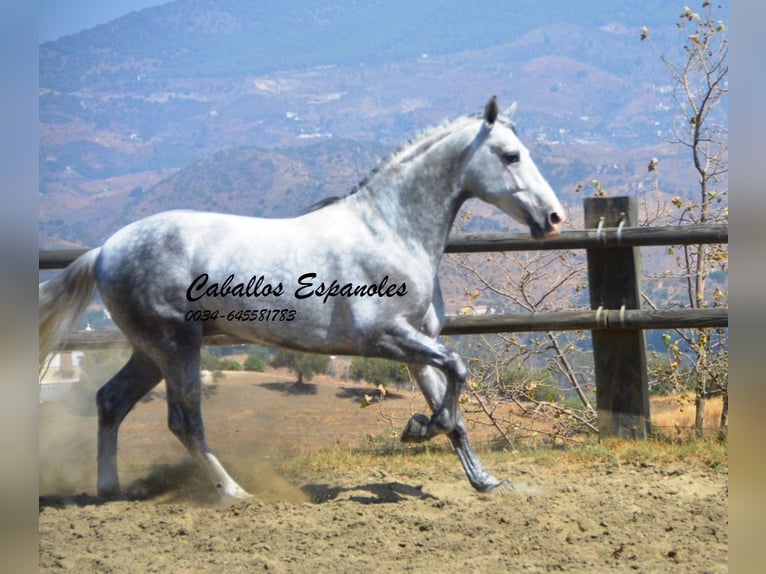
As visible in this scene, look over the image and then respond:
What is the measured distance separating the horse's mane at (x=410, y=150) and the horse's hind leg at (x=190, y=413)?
0.94 m

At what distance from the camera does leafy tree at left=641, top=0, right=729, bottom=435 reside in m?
6.05

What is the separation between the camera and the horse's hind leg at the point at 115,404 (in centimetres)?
437

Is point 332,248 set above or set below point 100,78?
below

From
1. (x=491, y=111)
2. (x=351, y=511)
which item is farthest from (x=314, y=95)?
(x=351, y=511)

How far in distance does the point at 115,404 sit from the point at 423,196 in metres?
1.86

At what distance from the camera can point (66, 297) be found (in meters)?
4.35

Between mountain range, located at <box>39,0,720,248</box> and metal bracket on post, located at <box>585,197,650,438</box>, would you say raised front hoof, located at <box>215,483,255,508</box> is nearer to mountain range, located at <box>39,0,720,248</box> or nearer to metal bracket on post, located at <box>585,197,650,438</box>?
metal bracket on post, located at <box>585,197,650,438</box>

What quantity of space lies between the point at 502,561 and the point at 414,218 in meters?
1.68

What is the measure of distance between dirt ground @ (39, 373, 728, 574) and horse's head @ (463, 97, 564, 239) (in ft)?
4.36

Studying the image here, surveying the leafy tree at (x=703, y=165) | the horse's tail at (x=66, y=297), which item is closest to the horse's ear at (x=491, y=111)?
the horse's tail at (x=66, y=297)

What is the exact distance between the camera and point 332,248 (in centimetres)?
416
